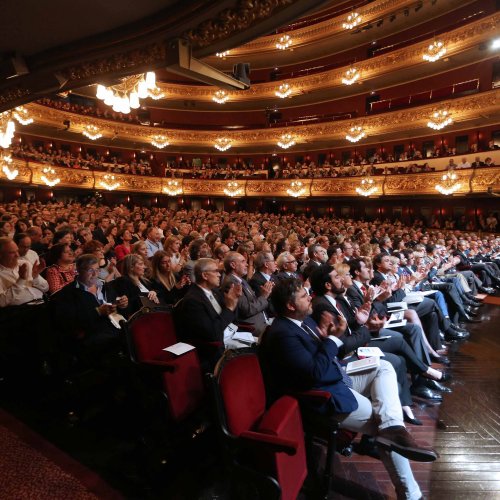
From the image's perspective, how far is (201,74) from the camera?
293 cm

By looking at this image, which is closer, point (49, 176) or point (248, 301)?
point (248, 301)

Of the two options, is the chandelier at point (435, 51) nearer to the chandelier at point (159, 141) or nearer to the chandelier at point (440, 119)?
the chandelier at point (440, 119)

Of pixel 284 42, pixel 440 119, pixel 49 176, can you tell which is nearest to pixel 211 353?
pixel 440 119

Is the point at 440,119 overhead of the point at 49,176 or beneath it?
overhead

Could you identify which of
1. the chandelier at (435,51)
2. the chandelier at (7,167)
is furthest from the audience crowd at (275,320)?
the chandelier at (435,51)

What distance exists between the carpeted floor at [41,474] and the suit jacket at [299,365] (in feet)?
3.68

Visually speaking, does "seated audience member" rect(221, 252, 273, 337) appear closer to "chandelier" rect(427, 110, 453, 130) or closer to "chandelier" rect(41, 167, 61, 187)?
"chandelier" rect(427, 110, 453, 130)

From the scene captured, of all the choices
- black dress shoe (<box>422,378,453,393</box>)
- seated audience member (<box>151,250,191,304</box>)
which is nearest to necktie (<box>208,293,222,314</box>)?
seated audience member (<box>151,250,191,304</box>)

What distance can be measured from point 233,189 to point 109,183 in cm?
702

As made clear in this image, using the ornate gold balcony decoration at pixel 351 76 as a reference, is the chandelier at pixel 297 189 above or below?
below

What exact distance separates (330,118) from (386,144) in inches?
129

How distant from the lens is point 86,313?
9.97 feet

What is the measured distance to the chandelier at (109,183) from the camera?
2030cm

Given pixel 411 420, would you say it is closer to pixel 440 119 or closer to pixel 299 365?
pixel 299 365
